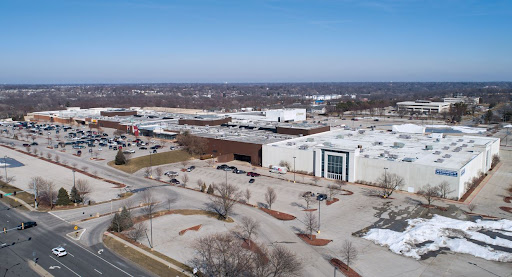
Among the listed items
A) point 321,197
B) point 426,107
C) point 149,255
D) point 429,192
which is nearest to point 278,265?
point 149,255

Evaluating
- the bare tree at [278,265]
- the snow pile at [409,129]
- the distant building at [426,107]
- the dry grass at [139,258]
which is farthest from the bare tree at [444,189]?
the distant building at [426,107]

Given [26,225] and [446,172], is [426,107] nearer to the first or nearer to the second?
[446,172]

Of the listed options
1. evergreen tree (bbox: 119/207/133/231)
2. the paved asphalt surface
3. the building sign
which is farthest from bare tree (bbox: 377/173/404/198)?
the paved asphalt surface

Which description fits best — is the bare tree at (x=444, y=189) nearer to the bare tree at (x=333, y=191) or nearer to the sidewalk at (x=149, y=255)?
the bare tree at (x=333, y=191)

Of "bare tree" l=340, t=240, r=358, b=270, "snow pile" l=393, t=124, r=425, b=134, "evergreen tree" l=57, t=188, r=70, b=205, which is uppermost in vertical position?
"snow pile" l=393, t=124, r=425, b=134

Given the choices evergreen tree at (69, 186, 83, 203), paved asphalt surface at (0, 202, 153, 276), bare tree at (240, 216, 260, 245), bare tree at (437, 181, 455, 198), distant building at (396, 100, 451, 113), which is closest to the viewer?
paved asphalt surface at (0, 202, 153, 276)

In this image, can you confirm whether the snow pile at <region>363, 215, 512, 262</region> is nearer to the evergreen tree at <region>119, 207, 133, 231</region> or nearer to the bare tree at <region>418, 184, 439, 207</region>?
the bare tree at <region>418, 184, 439, 207</region>
